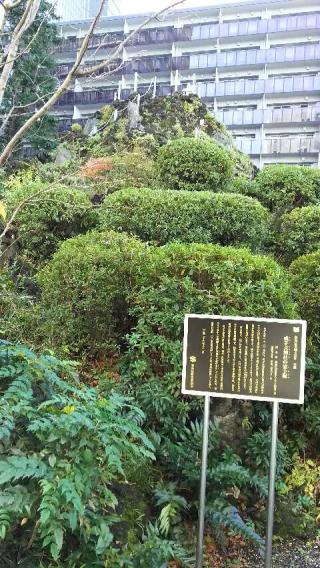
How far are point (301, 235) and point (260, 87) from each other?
24565mm

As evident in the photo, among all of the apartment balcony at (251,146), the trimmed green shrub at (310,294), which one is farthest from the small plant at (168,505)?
the apartment balcony at (251,146)

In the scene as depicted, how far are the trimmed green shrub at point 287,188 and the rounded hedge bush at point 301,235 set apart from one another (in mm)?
1169

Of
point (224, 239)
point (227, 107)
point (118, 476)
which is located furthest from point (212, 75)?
point (118, 476)

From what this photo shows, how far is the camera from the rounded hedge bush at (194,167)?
915 cm

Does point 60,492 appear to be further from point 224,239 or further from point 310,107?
point 310,107

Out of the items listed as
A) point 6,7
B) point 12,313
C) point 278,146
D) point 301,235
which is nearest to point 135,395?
point 12,313

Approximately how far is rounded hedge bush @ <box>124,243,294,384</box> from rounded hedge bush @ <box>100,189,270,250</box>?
2.16 m

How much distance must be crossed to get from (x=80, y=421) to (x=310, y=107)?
3010 cm

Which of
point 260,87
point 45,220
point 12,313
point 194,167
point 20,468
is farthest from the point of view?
point 260,87

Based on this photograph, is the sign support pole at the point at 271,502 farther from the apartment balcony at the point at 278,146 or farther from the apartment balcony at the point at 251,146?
the apartment balcony at the point at 251,146

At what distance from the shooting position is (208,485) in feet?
13.6

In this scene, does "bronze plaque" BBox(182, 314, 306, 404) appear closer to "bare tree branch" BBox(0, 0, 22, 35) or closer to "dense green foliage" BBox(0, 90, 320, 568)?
"dense green foliage" BBox(0, 90, 320, 568)

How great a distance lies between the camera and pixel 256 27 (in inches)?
1292

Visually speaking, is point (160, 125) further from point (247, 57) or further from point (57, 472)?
point (247, 57)
